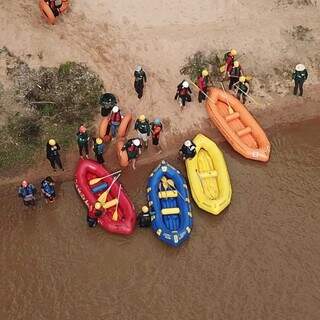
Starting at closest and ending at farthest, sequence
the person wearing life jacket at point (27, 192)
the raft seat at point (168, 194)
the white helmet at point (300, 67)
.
A: 1. the person wearing life jacket at point (27, 192)
2. the raft seat at point (168, 194)
3. the white helmet at point (300, 67)

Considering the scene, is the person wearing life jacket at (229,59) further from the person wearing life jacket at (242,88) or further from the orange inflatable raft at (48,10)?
the orange inflatable raft at (48,10)

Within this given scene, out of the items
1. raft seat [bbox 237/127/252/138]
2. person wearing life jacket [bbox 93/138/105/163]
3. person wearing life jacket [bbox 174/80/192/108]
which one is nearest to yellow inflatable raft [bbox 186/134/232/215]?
raft seat [bbox 237/127/252/138]

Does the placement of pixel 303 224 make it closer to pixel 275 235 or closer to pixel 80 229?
pixel 275 235

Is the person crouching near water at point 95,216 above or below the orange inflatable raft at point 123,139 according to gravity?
below

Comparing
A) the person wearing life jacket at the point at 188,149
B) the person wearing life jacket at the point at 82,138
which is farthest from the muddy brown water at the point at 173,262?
the person wearing life jacket at the point at 188,149

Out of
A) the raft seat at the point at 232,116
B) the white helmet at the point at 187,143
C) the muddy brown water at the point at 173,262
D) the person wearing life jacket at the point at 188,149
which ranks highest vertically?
the raft seat at the point at 232,116

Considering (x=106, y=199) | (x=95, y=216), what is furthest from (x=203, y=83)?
(x=95, y=216)

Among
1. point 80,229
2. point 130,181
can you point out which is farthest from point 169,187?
point 80,229

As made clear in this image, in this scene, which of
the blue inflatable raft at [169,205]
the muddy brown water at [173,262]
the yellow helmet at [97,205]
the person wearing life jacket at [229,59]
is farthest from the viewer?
the person wearing life jacket at [229,59]
